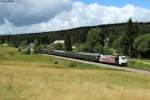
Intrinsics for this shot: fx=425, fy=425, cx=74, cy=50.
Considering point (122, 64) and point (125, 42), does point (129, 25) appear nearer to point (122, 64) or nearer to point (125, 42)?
point (125, 42)

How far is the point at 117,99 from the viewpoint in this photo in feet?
53.1

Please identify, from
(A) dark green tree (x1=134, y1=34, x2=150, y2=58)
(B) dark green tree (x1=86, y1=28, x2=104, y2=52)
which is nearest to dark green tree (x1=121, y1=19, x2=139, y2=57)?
(A) dark green tree (x1=134, y1=34, x2=150, y2=58)

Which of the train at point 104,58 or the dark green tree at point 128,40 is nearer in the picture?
the train at point 104,58

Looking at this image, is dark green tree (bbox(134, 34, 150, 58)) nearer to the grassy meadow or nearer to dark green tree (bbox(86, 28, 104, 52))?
dark green tree (bbox(86, 28, 104, 52))

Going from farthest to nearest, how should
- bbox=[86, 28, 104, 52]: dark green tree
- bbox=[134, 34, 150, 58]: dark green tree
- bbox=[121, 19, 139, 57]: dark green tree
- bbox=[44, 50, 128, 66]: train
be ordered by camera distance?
Answer: bbox=[86, 28, 104, 52]: dark green tree < bbox=[121, 19, 139, 57]: dark green tree < bbox=[134, 34, 150, 58]: dark green tree < bbox=[44, 50, 128, 66]: train

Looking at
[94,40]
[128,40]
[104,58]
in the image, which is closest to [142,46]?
[128,40]

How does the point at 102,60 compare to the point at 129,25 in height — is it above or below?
below

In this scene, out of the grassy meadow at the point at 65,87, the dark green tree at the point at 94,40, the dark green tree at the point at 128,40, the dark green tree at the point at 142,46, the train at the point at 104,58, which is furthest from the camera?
the dark green tree at the point at 94,40

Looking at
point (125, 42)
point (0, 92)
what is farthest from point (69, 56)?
point (0, 92)

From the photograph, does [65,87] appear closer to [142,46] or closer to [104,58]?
[104,58]

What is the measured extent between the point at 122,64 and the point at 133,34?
170 feet

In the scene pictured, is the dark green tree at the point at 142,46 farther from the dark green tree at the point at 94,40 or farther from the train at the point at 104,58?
the dark green tree at the point at 94,40

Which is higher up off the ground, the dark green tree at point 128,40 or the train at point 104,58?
the dark green tree at point 128,40

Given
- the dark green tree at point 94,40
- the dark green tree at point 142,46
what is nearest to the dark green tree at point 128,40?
the dark green tree at point 142,46
